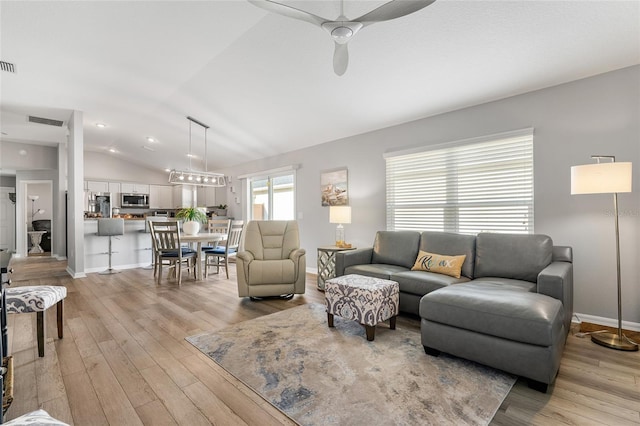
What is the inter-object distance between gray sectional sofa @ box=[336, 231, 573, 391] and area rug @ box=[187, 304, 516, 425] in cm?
20

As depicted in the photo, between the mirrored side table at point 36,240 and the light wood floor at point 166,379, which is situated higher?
the mirrored side table at point 36,240

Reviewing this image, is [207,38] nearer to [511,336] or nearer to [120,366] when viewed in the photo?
[120,366]

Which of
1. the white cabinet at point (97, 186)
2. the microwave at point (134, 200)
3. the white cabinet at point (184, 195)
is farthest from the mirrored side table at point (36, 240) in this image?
the white cabinet at point (184, 195)

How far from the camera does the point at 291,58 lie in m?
3.39

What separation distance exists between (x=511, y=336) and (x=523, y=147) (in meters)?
2.33

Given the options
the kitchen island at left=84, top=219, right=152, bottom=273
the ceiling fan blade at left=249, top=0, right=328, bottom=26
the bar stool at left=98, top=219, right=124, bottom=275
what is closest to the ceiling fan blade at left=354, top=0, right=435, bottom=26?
the ceiling fan blade at left=249, top=0, right=328, bottom=26

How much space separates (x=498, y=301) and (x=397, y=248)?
1.81 metres

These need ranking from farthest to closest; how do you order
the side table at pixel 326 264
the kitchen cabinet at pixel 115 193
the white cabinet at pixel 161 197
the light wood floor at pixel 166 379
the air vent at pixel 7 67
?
1. the white cabinet at pixel 161 197
2. the kitchen cabinet at pixel 115 193
3. the side table at pixel 326 264
4. the air vent at pixel 7 67
5. the light wood floor at pixel 166 379

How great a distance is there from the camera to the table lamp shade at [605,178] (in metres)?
2.39

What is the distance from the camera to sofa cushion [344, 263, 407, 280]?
3.31 m

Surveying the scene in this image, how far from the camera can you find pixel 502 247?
10.1 feet

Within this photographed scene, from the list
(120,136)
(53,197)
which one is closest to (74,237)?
(120,136)

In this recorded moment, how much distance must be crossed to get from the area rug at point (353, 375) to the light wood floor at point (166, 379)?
12 centimetres

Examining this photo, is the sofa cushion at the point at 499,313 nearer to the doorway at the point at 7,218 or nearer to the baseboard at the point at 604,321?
the baseboard at the point at 604,321
